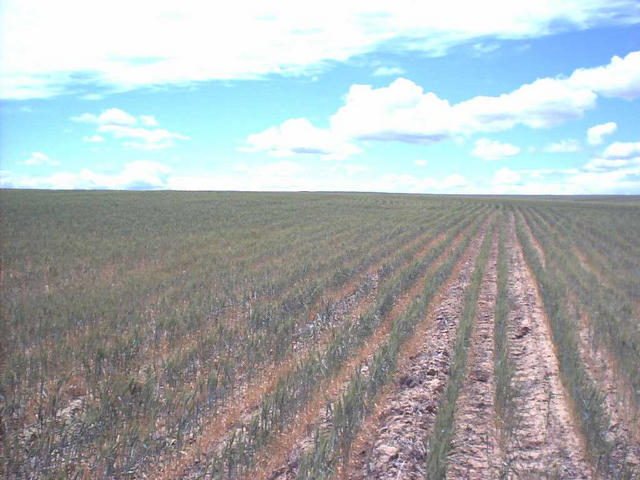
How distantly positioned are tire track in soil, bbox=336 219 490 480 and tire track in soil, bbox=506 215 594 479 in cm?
88

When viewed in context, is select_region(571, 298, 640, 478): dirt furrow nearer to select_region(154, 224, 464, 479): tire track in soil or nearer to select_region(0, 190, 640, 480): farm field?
select_region(0, 190, 640, 480): farm field

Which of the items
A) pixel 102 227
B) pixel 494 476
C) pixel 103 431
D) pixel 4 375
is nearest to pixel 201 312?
pixel 4 375

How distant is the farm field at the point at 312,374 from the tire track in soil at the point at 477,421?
0.02 meters

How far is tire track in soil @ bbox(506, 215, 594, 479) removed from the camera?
4.30 metres

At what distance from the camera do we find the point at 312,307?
375 inches

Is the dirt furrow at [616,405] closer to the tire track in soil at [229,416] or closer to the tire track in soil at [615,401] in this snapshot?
the tire track in soil at [615,401]

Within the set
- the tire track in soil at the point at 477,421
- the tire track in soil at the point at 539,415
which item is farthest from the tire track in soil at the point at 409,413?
the tire track in soil at the point at 539,415

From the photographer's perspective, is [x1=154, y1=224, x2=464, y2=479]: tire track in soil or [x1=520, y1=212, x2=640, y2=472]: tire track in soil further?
[x1=520, y1=212, x2=640, y2=472]: tire track in soil

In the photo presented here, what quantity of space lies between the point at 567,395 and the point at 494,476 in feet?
6.96

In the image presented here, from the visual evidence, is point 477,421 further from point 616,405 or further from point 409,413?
point 616,405

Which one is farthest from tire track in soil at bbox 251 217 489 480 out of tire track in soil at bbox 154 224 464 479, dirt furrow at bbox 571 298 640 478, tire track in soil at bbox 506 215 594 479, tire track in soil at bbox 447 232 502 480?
dirt furrow at bbox 571 298 640 478

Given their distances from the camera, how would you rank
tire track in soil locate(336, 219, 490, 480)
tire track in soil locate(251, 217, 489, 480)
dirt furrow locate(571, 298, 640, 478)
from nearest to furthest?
1. tire track in soil locate(251, 217, 489, 480)
2. tire track in soil locate(336, 219, 490, 480)
3. dirt furrow locate(571, 298, 640, 478)

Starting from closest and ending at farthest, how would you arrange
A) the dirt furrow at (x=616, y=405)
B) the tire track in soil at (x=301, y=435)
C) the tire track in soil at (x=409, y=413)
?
1. the tire track in soil at (x=301, y=435)
2. the tire track in soil at (x=409, y=413)
3. the dirt furrow at (x=616, y=405)

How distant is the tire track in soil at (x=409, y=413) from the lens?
422 centimetres
